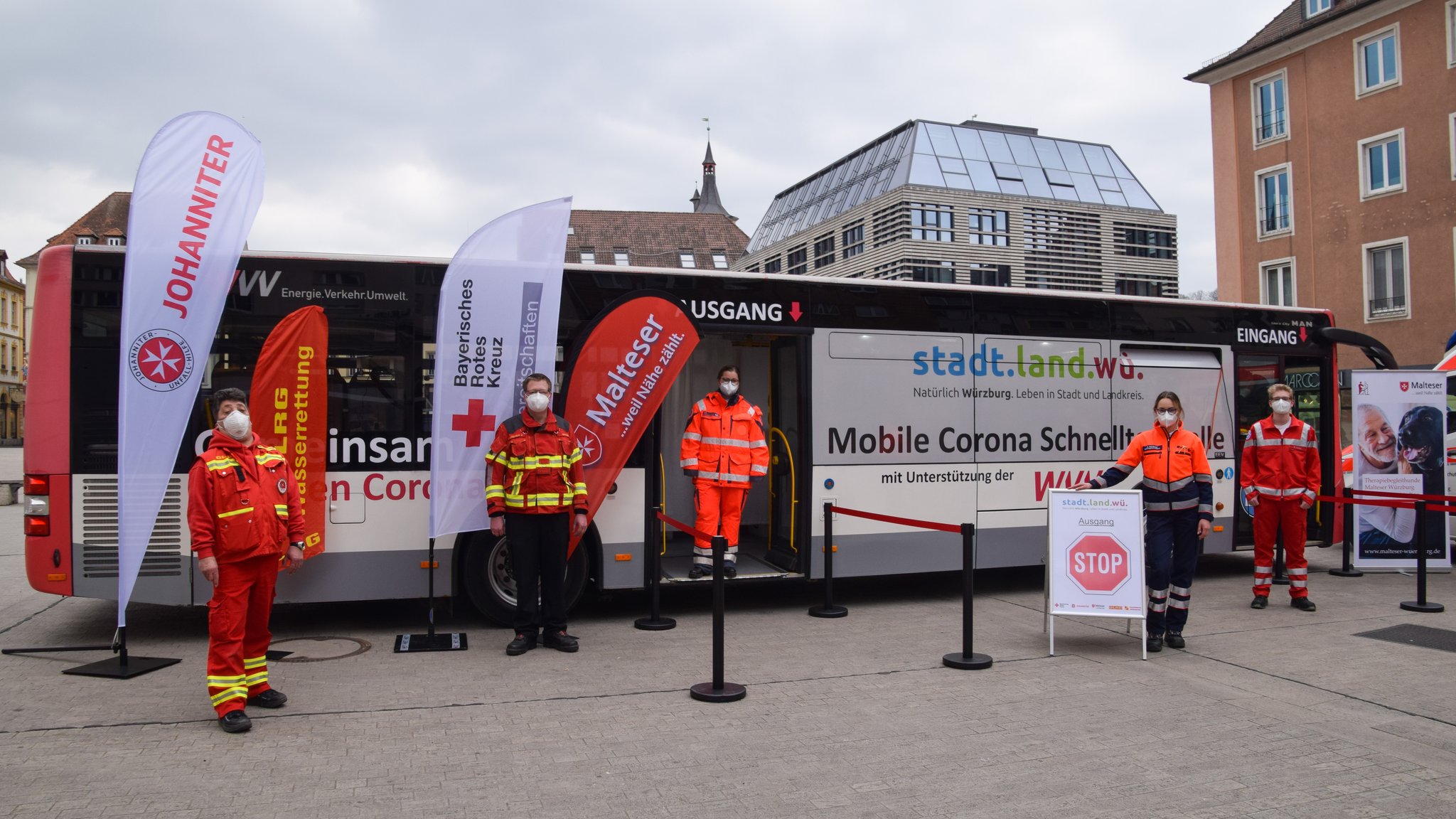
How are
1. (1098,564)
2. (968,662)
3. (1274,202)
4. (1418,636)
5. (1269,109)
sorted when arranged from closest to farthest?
(968,662), (1098,564), (1418,636), (1274,202), (1269,109)

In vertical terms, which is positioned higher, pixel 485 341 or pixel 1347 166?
pixel 1347 166

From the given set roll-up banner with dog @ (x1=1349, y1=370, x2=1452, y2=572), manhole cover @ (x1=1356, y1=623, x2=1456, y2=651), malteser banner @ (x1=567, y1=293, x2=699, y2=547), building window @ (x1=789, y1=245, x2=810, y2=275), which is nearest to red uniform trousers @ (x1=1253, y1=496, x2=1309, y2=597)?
manhole cover @ (x1=1356, y1=623, x2=1456, y2=651)

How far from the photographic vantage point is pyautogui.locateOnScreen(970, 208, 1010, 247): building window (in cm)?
4450

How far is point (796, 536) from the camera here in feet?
27.0

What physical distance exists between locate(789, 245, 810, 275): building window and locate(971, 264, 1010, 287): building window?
11517mm

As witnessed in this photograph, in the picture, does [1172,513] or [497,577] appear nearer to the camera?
[1172,513]

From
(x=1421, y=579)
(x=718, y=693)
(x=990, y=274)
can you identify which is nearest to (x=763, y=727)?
(x=718, y=693)

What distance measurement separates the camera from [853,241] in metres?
48.5

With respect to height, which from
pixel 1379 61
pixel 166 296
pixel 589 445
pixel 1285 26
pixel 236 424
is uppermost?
pixel 1285 26

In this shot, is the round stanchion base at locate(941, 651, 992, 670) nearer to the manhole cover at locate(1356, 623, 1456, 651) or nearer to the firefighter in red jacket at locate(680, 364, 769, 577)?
the firefighter in red jacket at locate(680, 364, 769, 577)

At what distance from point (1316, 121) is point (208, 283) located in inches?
1323

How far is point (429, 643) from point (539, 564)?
3.12 ft

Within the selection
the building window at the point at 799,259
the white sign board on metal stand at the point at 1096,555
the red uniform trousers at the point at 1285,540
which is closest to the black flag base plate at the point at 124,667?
the white sign board on metal stand at the point at 1096,555

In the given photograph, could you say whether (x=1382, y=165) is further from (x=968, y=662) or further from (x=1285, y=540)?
(x=968, y=662)
